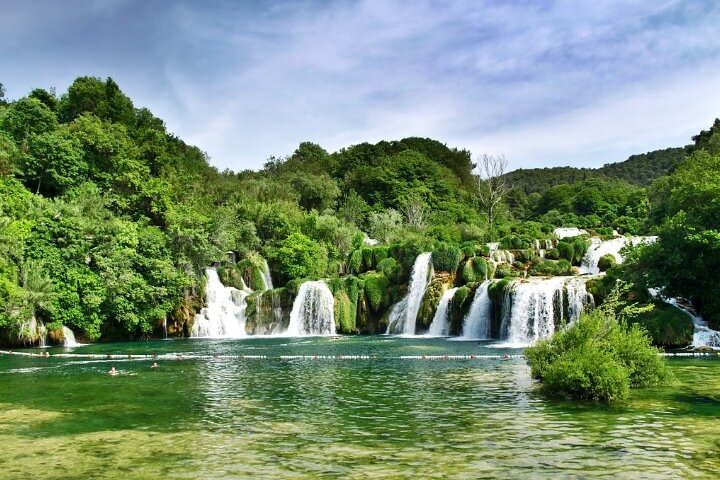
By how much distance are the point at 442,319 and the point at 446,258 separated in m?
5.71

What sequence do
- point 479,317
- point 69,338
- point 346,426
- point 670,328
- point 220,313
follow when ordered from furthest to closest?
point 220,313 < point 69,338 < point 479,317 < point 670,328 < point 346,426

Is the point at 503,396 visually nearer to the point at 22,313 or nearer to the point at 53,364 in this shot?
the point at 53,364

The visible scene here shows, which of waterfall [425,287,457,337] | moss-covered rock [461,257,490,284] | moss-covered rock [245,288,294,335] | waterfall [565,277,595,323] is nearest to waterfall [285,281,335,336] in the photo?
moss-covered rock [245,288,294,335]

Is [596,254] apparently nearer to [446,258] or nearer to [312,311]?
[446,258]

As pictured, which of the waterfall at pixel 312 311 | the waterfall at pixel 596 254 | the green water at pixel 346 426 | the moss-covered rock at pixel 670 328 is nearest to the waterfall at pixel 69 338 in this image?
the waterfall at pixel 312 311

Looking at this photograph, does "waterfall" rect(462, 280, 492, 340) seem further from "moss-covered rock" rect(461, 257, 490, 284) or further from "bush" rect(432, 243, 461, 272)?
"bush" rect(432, 243, 461, 272)

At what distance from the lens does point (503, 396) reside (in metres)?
15.1

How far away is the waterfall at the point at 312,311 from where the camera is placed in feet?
139

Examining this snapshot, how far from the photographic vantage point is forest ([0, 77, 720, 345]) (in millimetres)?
30438

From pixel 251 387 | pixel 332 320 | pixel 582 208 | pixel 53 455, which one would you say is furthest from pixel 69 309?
pixel 582 208

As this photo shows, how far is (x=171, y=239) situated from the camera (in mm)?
41312

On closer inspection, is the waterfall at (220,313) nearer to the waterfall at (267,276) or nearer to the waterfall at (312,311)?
the waterfall at (267,276)

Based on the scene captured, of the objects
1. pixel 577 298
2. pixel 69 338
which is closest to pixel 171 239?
pixel 69 338

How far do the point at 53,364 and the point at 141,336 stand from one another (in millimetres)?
15728
